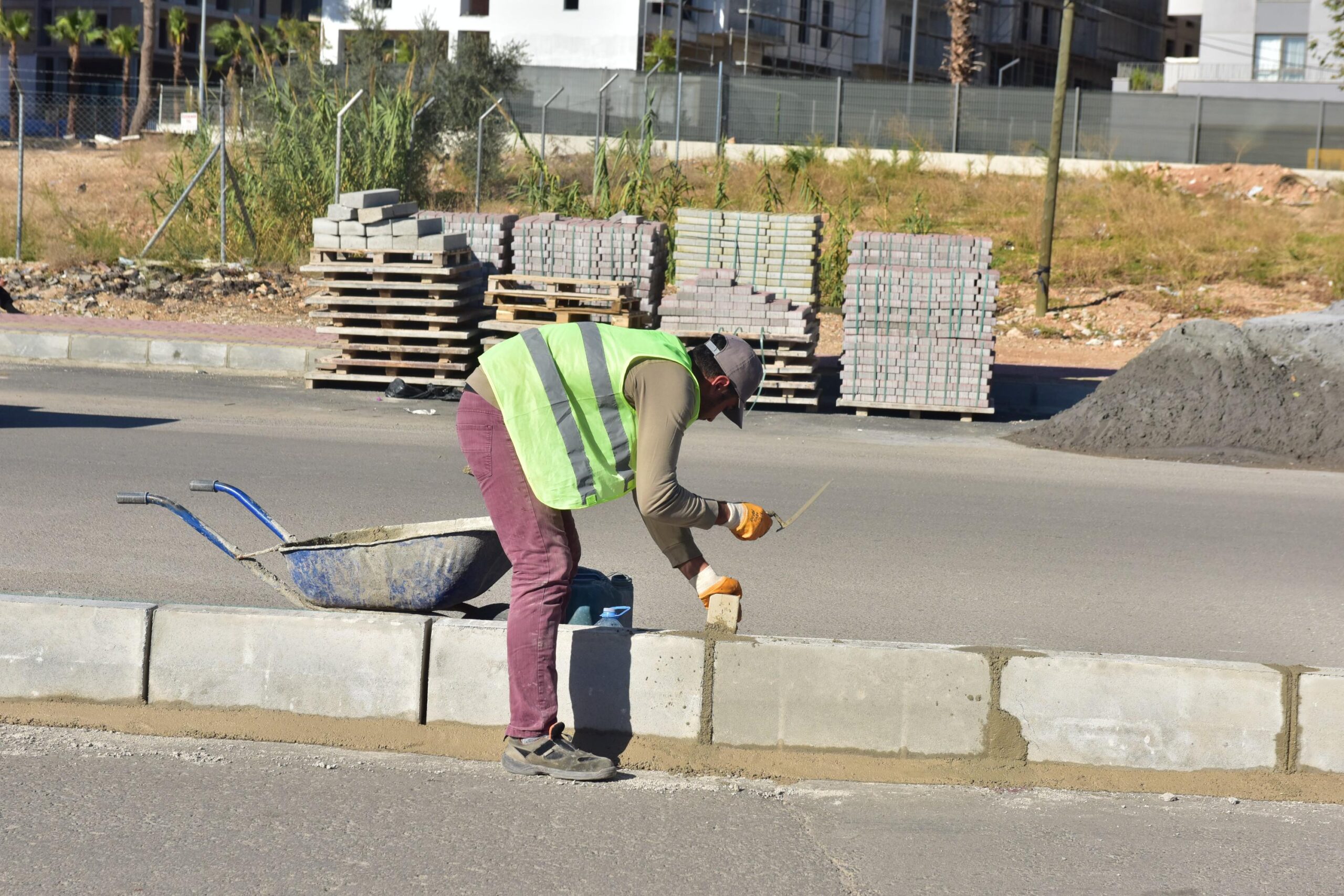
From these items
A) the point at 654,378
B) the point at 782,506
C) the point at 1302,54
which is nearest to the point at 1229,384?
the point at 782,506

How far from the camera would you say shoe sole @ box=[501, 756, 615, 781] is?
14.6ft

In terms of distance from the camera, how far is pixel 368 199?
14.7m

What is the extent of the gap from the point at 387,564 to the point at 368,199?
1070 centimetres

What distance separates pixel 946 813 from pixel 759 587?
2.70 metres

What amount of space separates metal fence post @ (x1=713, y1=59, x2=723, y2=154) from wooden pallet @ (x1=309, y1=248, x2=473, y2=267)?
24.5 m

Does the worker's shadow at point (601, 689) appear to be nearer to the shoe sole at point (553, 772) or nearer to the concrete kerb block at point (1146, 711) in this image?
the shoe sole at point (553, 772)

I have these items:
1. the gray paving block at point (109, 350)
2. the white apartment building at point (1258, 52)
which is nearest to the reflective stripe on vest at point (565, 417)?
the gray paving block at point (109, 350)

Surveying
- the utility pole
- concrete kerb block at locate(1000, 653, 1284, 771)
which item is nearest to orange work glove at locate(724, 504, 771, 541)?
concrete kerb block at locate(1000, 653, 1284, 771)

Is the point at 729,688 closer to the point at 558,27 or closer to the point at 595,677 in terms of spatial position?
the point at 595,677

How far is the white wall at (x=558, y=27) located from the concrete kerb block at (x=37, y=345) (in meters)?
41.2

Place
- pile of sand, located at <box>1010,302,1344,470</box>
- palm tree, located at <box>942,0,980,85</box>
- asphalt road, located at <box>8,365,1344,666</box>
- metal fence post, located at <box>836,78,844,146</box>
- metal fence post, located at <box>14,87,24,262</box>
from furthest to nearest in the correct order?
1. palm tree, located at <box>942,0,980,85</box>
2. metal fence post, located at <box>836,78,844,146</box>
3. metal fence post, located at <box>14,87,24,262</box>
4. pile of sand, located at <box>1010,302,1344,470</box>
5. asphalt road, located at <box>8,365,1344,666</box>

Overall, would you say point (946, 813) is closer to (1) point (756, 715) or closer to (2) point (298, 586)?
(1) point (756, 715)

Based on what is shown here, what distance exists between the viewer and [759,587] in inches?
275

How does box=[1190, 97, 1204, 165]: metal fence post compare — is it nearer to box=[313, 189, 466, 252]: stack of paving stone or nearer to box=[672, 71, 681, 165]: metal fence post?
box=[672, 71, 681, 165]: metal fence post
